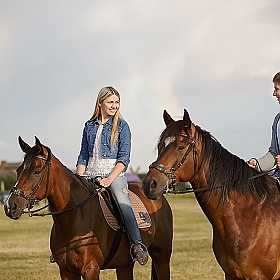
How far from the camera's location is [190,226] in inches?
1086

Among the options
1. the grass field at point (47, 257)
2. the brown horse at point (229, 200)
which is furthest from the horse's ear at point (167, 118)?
the grass field at point (47, 257)

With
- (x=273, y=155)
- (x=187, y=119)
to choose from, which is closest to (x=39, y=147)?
(x=187, y=119)

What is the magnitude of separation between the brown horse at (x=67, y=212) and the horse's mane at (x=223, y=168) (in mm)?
1525

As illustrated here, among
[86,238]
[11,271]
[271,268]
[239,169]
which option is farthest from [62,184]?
[11,271]

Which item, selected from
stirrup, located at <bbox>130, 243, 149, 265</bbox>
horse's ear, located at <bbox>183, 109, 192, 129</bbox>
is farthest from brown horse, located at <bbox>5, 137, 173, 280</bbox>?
horse's ear, located at <bbox>183, 109, 192, 129</bbox>

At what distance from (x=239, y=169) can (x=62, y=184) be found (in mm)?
2147

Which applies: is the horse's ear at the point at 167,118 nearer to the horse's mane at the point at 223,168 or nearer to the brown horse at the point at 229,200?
the brown horse at the point at 229,200

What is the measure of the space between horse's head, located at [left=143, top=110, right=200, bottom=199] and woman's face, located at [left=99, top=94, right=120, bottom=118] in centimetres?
165

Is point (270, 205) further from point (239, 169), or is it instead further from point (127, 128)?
point (127, 128)

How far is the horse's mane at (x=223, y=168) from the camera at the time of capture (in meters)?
5.92

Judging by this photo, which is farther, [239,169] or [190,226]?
[190,226]

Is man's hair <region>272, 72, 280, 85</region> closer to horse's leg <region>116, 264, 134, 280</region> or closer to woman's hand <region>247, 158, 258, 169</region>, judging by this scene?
woman's hand <region>247, 158, 258, 169</region>

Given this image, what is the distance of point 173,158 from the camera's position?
5.74m

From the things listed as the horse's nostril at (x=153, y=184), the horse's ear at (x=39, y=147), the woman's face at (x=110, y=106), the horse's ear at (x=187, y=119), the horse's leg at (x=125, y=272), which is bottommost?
the horse's leg at (x=125, y=272)
